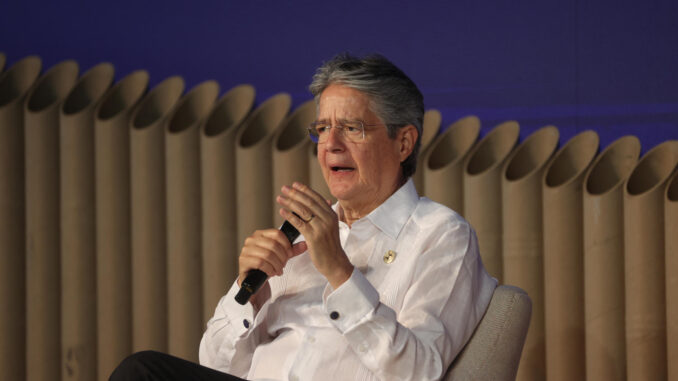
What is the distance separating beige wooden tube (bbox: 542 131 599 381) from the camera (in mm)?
2455

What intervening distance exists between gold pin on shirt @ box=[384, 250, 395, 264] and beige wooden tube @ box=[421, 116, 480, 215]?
0.97 metres

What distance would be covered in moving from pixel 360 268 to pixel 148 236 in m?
1.33

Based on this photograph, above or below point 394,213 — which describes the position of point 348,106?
above

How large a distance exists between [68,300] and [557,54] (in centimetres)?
189

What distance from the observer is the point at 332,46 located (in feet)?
9.84

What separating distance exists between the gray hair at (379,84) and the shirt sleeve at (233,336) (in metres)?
0.44

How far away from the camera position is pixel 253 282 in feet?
4.92

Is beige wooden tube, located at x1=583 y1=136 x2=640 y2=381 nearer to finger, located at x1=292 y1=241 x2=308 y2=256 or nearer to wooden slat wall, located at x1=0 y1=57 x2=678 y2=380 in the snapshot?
wooden slat wall, located at x1=0 y1=57 x2=678 y2=380

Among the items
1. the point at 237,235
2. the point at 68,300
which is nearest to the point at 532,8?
the point at 237,235

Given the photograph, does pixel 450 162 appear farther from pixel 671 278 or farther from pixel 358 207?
pixel 358 207

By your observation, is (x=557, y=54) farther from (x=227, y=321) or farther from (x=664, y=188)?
(x=227, y=321)

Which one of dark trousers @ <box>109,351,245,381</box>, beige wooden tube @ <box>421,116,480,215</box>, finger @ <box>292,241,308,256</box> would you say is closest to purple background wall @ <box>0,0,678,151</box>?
beige wooden tube @ <box>421,116,480,215</box>

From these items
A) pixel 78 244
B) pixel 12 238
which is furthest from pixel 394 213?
pixel 12 238

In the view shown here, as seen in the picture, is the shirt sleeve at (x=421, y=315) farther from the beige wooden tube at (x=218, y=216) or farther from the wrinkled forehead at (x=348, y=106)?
the beige wooden tube at (x=218, y=216)
